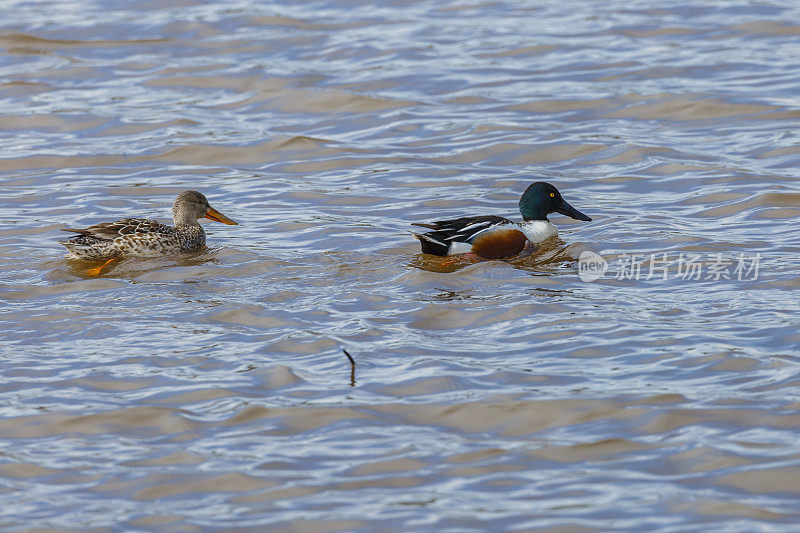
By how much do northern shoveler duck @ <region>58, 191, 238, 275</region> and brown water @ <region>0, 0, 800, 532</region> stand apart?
167mm

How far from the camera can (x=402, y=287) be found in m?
8.75

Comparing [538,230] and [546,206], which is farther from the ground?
[546,206]

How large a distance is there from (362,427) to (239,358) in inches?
51.7

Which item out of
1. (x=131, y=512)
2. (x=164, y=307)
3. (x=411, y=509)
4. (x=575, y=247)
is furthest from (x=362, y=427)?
(x=575, y=247)

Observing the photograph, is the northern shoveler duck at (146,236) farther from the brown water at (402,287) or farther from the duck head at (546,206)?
the duck head at (546,206)

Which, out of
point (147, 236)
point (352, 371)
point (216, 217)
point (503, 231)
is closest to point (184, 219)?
point (216, 217)

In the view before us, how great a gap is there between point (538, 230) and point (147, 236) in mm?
3250

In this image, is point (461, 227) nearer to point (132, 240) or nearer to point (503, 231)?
point (503, 231)

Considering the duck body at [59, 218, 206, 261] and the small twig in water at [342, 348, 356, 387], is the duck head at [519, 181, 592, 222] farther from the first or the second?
the small twig in water at [342, 348, 356, 387]

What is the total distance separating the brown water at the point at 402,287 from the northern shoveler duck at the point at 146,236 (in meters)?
0.17

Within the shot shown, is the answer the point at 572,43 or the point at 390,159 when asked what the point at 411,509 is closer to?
the point at 390,159

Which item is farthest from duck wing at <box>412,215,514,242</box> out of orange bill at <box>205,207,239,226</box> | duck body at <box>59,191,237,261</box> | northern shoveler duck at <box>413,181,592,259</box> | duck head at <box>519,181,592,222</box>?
duck body at <box>59,191,237,261</box>

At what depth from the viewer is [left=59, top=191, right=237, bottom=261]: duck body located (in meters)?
9.48

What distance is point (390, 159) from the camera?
12375mm
